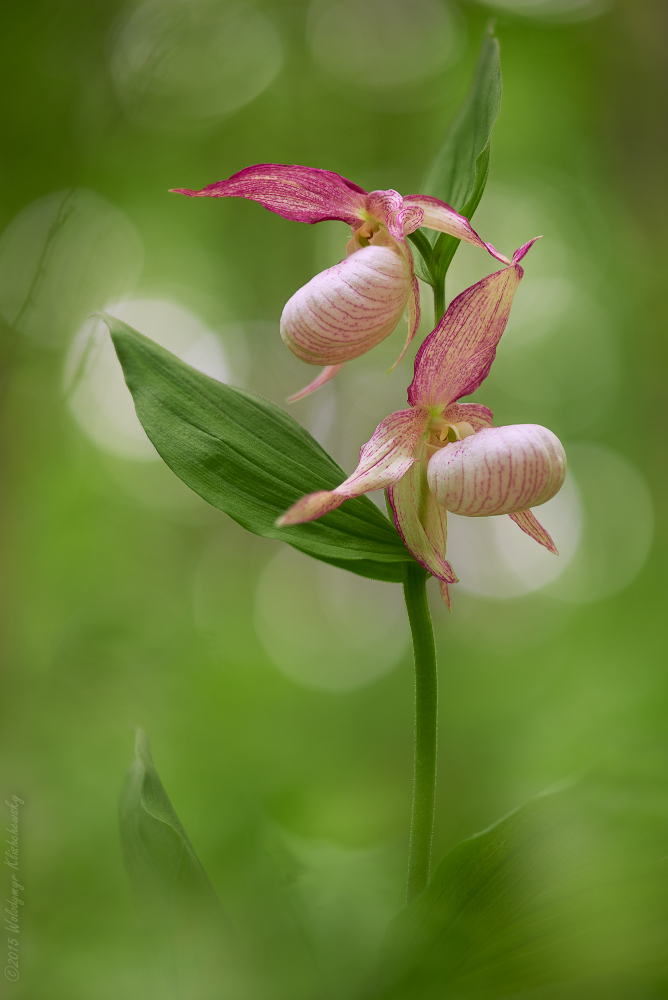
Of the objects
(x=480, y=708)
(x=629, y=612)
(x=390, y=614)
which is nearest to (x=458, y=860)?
(x=480, y=708)

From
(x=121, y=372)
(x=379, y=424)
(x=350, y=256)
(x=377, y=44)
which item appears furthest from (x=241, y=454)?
(x=377, y=44)

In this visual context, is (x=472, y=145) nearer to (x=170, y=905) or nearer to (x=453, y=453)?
(x=453, y=453)

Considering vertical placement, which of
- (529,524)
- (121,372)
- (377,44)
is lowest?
(529,524)

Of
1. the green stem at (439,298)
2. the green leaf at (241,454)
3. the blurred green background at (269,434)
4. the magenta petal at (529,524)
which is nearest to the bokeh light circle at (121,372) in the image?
the blurred green background at (269,434)

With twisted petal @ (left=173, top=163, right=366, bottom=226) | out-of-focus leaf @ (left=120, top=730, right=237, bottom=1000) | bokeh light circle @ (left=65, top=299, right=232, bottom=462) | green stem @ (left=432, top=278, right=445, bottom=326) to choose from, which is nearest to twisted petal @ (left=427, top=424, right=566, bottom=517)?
green stem @ (left=432, top=278, right=445, bottom=326)

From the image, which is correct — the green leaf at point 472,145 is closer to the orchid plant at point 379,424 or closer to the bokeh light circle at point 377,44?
the orchid plant at point 379,424

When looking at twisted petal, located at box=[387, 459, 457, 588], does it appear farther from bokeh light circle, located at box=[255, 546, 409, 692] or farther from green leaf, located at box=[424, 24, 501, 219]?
bokeh light circle, located at box=[255, 546, 409, 692]
